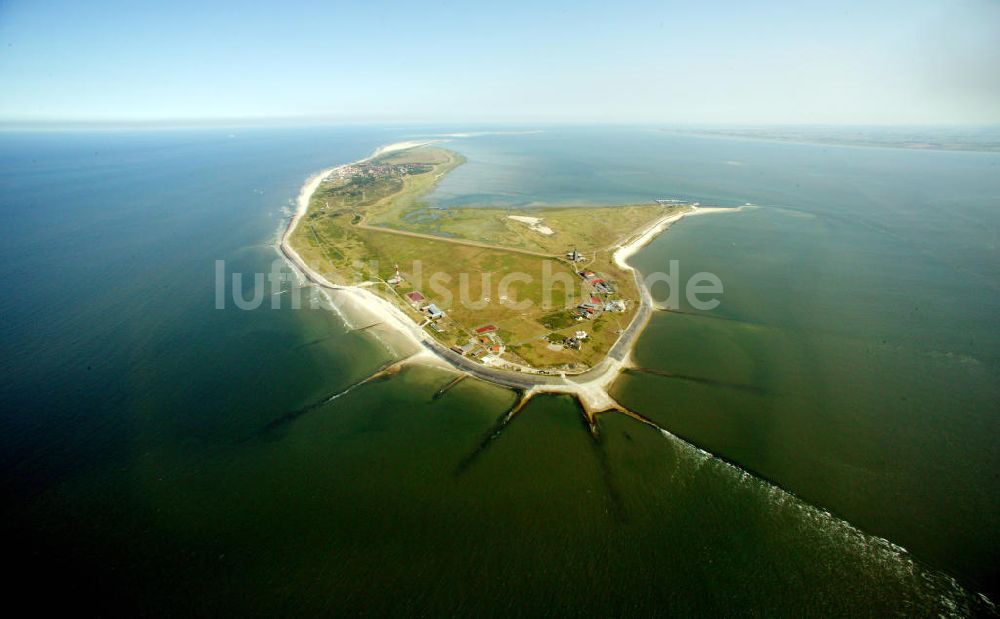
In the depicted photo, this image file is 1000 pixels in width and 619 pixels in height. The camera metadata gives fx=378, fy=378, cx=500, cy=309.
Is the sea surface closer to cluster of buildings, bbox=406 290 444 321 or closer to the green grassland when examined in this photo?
the green grassland

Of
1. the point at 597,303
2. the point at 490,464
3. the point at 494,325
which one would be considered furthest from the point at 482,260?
the point at 490,464

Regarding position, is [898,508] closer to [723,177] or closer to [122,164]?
[723,177]

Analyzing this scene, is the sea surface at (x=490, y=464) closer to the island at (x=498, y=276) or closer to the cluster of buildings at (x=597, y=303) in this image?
the island at (x=498, y=276)

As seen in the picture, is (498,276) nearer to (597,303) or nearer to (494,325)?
(494,325)

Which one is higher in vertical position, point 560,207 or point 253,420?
point 560,207

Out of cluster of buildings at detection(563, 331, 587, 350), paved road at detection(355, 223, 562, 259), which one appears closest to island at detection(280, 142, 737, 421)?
cluster of buildings at detection(563, 331, 587, 350)

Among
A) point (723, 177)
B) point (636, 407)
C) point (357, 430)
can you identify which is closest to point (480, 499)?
point (357, 430)

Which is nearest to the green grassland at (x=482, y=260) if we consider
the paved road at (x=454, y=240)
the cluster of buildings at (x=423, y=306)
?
the paved road at (x=454, y=240)
